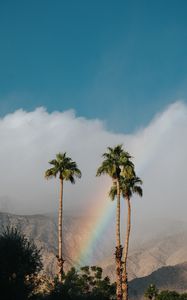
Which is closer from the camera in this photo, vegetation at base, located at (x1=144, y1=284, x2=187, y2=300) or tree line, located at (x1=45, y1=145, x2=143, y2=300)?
tree line, located at (x1=45, y1=145, x2=143, y2=300)

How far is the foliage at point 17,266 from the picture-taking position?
173 feet

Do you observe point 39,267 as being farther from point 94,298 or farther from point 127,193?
point 127,193

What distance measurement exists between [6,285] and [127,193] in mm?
23607

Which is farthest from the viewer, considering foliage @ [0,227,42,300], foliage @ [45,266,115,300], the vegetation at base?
the vegetation at base

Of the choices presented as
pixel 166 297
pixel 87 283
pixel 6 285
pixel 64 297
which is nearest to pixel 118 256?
pixel 64 297

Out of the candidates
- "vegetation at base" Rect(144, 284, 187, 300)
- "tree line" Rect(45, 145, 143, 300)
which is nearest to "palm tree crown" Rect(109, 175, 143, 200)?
"tree line" Rect(45, 145, 143, 300)

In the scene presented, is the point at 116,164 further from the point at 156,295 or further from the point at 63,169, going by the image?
the point at 156,295

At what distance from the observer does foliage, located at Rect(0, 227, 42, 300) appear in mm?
52656

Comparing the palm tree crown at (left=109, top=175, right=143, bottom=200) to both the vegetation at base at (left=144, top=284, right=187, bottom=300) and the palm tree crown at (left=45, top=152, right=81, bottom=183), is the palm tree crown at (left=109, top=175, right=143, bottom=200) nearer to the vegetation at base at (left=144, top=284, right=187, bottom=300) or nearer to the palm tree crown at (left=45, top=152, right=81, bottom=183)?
the palm tree crown at (left=45, top=152, right=81, bottom=183)

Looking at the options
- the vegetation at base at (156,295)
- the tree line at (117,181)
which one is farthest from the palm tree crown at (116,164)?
the vegetation at base at (156,295)

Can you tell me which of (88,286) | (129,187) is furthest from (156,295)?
(129,187)

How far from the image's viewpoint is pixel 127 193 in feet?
229

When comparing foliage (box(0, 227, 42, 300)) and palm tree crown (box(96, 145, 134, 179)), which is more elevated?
palm tree crown (box(96, 145, 134, 179))

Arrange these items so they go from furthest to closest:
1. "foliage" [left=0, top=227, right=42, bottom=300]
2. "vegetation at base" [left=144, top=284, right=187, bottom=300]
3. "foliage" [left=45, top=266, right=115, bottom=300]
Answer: "vegetation at base" [left=144, top=284, right=187, bottom=300] < "foliage" [left=45, top=266, right=115, bottom=300] < "foliage" [left=0, top=227, right=42, bottom=300]
